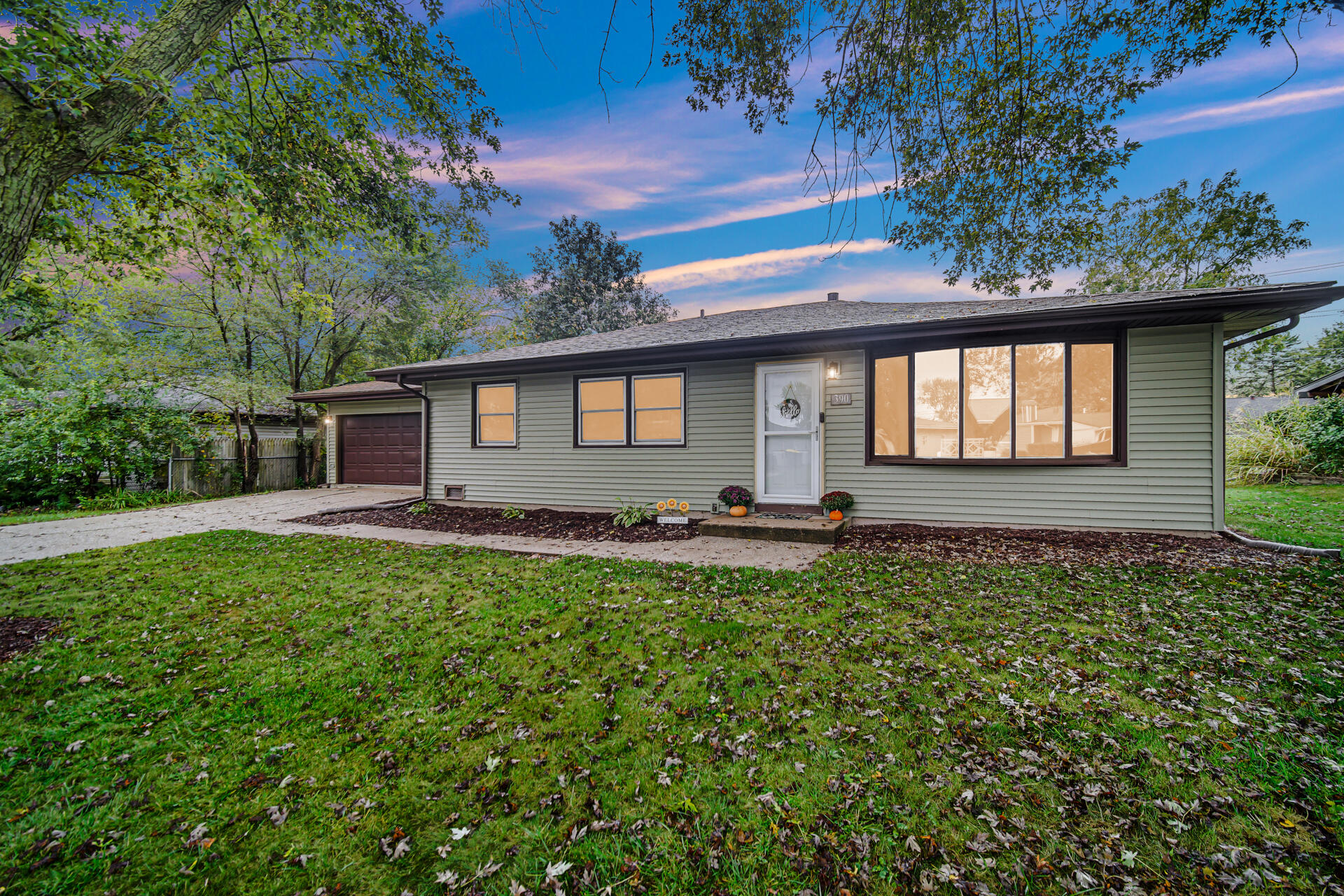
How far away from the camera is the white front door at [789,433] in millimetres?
7242

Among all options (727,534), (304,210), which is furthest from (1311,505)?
(304,210)

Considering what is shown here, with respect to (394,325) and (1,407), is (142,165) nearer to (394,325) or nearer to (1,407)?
(1,407)

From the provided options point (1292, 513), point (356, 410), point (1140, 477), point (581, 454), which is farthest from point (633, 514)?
point (356, 410)

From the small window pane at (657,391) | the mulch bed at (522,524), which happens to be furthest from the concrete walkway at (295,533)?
the small window pane at (657,391)

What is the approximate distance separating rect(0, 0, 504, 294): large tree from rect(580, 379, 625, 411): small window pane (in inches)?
134

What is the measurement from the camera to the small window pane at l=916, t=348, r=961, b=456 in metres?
6.63

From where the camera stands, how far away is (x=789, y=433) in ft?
24.2

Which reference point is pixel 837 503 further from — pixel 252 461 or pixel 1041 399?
pixel 252 461

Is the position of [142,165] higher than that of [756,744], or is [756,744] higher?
[142,165]

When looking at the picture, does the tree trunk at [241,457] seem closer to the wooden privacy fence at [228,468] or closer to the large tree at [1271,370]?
the wooden privacy fence at [228,468]

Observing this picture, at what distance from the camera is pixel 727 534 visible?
6.70 meters

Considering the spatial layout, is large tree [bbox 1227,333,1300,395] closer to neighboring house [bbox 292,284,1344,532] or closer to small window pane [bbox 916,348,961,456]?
neighboring house [bbox 292,284,1344,532]

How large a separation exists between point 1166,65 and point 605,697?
5.54m

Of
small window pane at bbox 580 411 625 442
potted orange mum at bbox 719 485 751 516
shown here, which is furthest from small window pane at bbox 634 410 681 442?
potted orange mum at bbox 719 485 751 516
